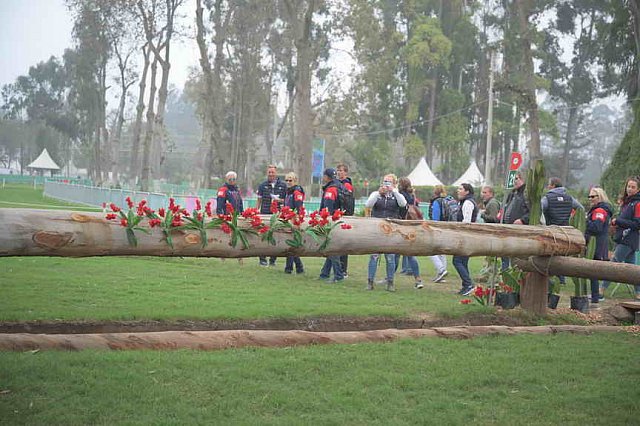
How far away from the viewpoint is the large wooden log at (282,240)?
5.51 meters

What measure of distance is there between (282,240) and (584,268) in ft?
13.6

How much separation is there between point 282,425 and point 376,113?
59028 millimetres

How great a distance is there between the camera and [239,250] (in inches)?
265

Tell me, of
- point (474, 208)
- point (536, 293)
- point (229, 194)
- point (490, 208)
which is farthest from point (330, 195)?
point (536, 293)

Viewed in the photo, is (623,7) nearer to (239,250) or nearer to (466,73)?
(239,250)

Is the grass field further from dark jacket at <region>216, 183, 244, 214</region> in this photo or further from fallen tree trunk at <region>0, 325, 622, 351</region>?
dark jacket at <region>216, 183, 244, 214</region>

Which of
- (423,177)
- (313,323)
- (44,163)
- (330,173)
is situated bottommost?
(313,323)

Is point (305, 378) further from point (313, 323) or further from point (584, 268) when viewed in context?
point (584, 268)

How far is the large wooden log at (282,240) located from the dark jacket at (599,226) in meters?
2.65

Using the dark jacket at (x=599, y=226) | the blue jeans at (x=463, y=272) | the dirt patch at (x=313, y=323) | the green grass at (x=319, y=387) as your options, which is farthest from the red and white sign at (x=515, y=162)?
the green grass at (x=319, y=387)

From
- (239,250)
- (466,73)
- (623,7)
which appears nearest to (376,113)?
(466,73)

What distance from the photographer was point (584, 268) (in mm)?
8906

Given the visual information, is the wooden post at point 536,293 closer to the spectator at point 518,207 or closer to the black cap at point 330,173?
the spectator at point 518,207

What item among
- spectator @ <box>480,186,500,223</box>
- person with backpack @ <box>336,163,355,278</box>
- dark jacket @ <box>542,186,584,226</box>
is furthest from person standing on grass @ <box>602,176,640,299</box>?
person with backpack @ <box>336,163,355,278</box>
